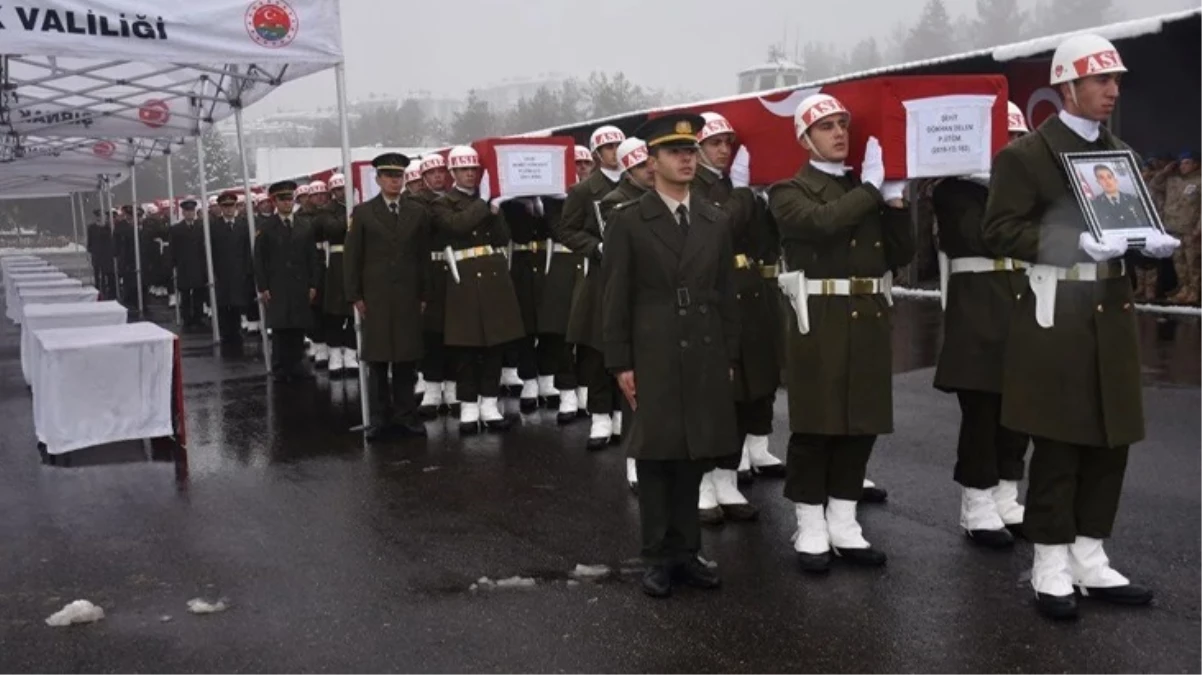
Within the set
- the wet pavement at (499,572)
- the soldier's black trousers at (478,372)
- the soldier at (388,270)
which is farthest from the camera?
the soldier's black trousers at (478,372)

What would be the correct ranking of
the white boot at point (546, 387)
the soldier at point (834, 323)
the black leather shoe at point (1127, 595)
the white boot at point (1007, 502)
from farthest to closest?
the white boot at point (546, 387)
the white boot at point (1007, 502)
the soldier at point (834, 323)
the black leather shoe at point (1127, 595)

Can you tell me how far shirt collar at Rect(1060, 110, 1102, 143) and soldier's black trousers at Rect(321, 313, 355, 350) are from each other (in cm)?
881

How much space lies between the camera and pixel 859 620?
443 cm

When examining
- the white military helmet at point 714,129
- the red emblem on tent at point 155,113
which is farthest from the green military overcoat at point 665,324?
the red emblem on tent at point 155,113

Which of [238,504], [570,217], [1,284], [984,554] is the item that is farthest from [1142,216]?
[1,284]

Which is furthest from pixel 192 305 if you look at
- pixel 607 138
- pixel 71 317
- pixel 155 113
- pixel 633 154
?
pixel 633 154

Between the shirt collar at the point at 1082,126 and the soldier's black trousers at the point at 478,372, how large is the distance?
5.06m

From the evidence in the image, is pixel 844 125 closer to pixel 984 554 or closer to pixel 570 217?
pixel 984 554

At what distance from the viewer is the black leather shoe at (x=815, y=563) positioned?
500cm

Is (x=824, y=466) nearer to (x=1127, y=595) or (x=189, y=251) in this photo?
(x=1127, y=595)

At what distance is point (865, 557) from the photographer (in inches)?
199

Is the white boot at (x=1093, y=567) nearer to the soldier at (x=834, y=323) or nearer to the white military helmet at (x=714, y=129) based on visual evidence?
the soldier at (x=834, y=323)

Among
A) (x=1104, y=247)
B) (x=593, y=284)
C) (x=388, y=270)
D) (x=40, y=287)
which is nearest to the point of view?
(x=1104, y=247)

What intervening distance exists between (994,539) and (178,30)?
6.17 meters
